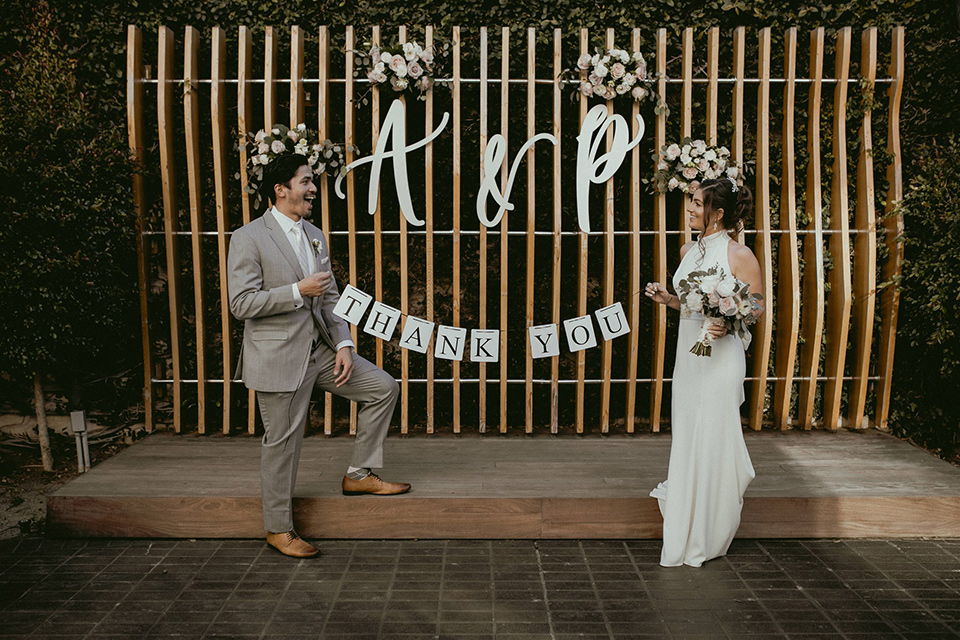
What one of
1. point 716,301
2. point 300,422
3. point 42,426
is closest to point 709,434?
point 716,301

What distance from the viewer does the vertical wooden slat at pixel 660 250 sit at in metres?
5.84

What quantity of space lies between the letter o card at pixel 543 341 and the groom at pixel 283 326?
6.13 ft

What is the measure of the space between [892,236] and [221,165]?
530 cm

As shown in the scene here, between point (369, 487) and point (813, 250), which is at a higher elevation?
point (813, 250)

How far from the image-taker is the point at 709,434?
421cm

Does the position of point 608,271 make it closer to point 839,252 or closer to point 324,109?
point 839,252

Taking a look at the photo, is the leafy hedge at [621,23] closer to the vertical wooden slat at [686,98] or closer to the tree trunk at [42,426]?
the vertical wooden slat at [686,98]

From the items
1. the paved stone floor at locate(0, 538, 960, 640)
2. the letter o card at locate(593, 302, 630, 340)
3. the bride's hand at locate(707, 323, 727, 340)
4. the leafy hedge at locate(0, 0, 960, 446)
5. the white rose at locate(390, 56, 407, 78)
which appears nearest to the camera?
the paved stone floor at locate(0, 538, 960, 640)

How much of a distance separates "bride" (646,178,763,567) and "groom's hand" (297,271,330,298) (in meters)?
1.80

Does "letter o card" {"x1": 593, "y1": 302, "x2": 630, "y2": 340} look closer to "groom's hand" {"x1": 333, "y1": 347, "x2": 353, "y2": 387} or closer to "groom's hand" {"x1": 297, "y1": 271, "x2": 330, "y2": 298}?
"groom's hand" {"x1": 333, "y1": 347, "x2": 353, "y2": 387}

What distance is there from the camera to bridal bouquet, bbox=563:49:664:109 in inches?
224

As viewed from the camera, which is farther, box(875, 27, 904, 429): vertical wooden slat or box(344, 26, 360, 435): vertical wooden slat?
box(875, 27, 904, 429): vertical wooden slat

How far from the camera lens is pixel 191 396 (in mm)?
6379

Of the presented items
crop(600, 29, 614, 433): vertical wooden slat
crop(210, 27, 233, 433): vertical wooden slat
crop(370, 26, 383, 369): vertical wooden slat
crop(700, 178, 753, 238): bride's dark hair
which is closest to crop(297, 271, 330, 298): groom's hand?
crop(370, 26, 383, 369): vertical wooden slat
